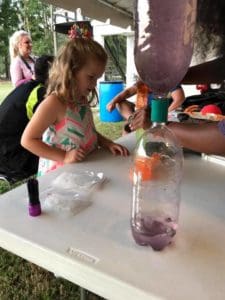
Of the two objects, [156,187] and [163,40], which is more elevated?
[163,40]

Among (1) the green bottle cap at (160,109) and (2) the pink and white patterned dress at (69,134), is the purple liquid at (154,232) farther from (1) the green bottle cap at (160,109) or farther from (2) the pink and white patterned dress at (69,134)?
(2) the pink and white patterned dress at (69,134)

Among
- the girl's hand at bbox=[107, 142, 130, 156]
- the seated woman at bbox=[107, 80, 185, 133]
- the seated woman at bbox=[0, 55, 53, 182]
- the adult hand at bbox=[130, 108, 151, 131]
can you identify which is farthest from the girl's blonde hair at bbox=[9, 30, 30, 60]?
the adult hand at bbox=[130, 108, 151, 131]

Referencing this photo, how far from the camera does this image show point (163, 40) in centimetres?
57

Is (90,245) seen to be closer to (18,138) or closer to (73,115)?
(73,115)

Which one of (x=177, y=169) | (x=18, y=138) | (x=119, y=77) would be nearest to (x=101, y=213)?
(x=177, y=169)

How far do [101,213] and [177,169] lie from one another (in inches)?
9.3

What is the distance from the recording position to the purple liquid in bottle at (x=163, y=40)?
55cm

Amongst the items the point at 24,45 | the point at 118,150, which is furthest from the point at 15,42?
the point at 118,150

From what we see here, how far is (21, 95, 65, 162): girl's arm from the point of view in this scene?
3.75ft

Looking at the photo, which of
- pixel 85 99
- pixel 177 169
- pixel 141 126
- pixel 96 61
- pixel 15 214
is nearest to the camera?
pixel 15 214

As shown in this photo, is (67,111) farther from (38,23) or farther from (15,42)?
(38,23)

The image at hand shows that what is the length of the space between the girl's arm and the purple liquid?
558 mm

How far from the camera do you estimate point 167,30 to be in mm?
561

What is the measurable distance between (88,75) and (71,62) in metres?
0.08
